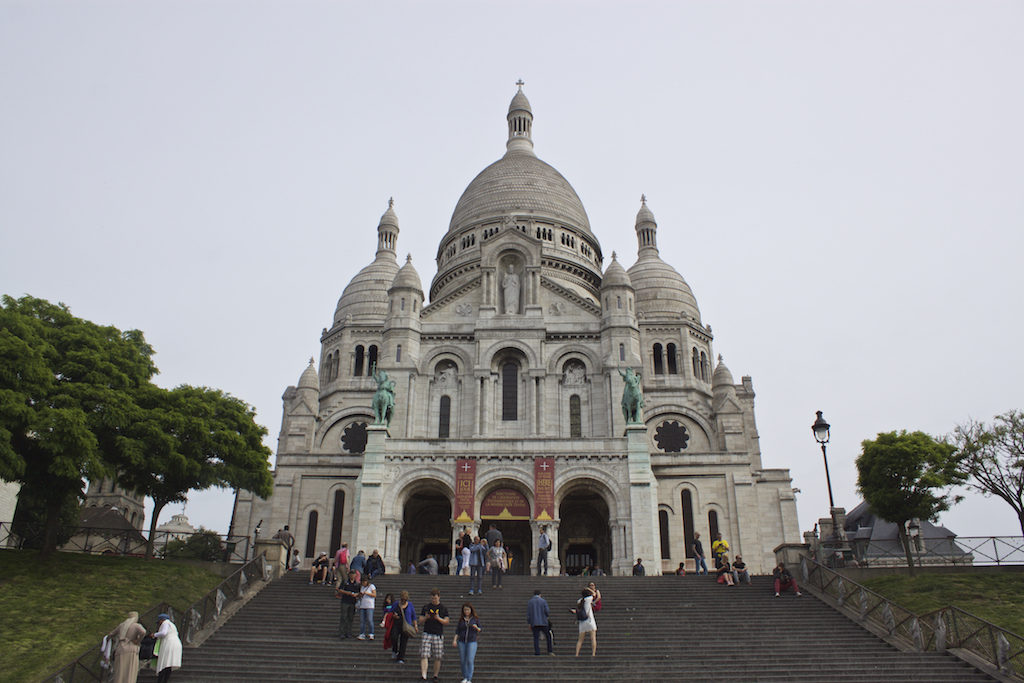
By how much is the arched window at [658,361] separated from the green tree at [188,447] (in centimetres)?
2597

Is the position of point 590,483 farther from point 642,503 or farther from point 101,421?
point 101,421

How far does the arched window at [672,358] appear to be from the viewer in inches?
1973

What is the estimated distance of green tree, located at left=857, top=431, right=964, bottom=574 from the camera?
29453 mm

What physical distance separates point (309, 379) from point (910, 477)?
112ft

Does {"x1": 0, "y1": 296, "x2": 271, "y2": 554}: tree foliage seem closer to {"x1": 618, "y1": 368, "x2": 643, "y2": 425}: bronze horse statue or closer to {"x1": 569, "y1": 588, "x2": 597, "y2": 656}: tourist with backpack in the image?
{"x1": 618, "y1": 368, "x2": 643, "y2": 425}: bronze horse statue

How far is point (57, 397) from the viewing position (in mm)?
25828

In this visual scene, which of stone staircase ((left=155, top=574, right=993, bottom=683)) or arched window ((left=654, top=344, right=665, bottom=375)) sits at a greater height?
arched window ((left=654, top=344, right=665, bottom=375))

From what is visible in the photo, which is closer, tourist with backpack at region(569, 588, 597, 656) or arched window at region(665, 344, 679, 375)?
tourist with backpack at region(569, 588, 597, 656)

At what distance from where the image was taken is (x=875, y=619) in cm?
2097

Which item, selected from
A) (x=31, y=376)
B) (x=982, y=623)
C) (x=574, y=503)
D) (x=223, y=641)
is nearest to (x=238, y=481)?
(x=31, y=376)

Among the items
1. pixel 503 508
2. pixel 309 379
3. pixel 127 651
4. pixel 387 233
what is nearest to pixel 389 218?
pixel 387 233

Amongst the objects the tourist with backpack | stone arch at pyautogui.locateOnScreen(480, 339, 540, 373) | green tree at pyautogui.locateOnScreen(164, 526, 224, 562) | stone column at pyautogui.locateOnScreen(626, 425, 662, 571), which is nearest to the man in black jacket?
the tourist with backpack

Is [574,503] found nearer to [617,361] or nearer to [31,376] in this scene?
[617,361]

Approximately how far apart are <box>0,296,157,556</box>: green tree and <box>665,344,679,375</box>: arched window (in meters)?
30.9
